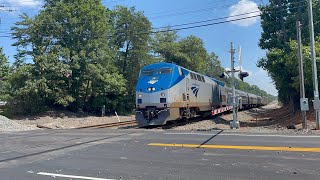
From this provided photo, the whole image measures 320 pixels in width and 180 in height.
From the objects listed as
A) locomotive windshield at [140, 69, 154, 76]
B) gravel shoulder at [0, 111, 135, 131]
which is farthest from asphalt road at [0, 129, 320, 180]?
gravel shoulder at [0, 111, 135, 131]

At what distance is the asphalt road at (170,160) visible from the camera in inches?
289

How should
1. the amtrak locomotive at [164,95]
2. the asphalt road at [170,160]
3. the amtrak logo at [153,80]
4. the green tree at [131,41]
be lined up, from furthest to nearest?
the green tree at [131,41], the amtrak logo at [153,80], the amtrak locomotive at [164,95], the asphalt road at [170,160]

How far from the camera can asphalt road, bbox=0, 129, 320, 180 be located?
734 cm

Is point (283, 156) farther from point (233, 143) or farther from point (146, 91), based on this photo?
point (146, 91)

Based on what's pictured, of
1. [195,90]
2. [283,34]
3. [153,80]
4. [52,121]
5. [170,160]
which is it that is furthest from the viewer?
[52,121]

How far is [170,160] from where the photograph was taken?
898cm

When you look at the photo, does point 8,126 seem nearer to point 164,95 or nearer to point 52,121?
point 52,121

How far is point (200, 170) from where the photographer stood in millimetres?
7656

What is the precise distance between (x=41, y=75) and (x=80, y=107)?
7.54 meters

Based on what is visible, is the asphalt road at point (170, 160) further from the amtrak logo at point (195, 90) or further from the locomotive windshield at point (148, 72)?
the amtrak logo at point (195, 90)

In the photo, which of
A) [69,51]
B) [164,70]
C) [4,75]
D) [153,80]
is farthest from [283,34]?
[4,75]

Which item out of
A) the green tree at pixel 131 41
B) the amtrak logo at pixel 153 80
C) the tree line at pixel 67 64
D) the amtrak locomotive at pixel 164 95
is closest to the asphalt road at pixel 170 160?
the amtrak locomotive at pixel 164 95

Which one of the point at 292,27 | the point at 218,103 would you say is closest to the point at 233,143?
the point at 218,103

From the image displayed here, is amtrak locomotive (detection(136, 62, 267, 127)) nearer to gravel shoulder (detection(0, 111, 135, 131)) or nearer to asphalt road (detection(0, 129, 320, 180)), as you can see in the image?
asphalt road (detection(0, 129, 320, 180))
